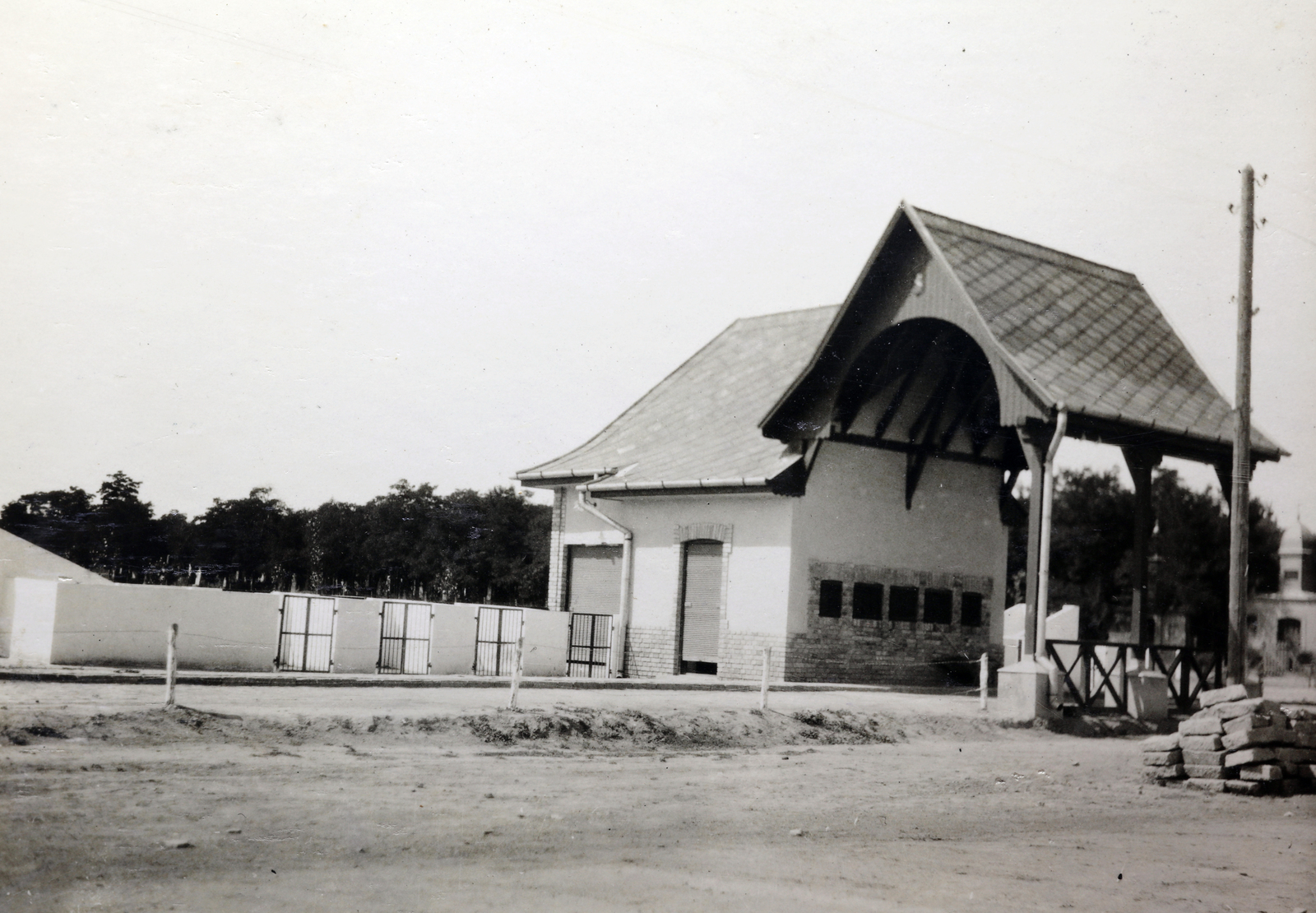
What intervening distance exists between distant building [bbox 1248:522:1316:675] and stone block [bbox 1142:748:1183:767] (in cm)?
3414

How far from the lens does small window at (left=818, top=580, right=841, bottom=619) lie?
2244cm

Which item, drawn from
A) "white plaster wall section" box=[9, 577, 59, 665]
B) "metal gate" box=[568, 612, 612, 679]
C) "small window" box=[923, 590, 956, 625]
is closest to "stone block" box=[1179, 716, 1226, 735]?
"small window" box=[923, 590, 956, 625]

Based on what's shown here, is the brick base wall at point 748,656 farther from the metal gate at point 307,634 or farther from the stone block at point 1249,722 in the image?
the stone block at point 1249,722

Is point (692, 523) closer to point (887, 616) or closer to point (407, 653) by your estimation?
point (887, 616)

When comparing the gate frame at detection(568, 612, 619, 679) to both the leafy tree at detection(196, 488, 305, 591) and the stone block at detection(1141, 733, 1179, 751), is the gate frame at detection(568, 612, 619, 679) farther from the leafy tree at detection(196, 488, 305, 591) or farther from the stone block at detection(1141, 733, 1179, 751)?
the stone block at detection(1141, 733, 1179, 751)

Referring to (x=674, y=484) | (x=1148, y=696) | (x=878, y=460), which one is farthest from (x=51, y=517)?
(x=1148, y=696)

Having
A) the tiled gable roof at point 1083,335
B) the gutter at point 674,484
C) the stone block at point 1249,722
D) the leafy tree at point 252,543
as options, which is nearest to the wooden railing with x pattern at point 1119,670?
the tiled gable roof at point 1083,335

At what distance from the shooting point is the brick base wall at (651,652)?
23.5 meters

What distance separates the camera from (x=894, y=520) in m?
23.9

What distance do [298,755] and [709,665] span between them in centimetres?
1341

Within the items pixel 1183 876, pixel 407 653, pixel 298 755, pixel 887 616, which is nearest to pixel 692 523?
pixel 887 616

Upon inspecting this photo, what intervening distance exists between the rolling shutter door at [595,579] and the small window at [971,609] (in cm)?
687

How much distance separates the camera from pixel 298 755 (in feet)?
34.7

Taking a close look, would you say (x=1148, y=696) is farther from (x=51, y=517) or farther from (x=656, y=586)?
(x=51, y=517)
